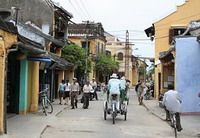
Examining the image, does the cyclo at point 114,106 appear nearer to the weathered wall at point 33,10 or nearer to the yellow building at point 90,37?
the weathered wall at point 33,10

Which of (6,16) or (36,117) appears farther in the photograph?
(36,117)

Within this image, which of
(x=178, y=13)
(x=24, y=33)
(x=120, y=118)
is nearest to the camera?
(x=120, y=118)

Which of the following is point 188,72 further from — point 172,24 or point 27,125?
point 172,24

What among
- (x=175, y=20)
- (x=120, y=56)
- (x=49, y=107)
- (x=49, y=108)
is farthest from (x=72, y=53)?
(x=120, y=56)

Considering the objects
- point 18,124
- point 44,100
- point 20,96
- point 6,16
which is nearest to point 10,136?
point 18,124

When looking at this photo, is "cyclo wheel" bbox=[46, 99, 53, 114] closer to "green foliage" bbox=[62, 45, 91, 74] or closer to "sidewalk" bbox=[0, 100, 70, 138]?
"sidewalk" bbox=[0, 100, 70, 138]

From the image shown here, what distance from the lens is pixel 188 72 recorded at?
23.1 metres

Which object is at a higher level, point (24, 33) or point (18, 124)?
point (24, 33)

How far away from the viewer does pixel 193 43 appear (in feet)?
74.9

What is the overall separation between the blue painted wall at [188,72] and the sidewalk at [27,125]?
642 cm

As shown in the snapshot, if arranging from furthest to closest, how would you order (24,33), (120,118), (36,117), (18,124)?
(24,33) → (120,118) → (36,117) → (18,124)

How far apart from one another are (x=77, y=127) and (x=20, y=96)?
439cm

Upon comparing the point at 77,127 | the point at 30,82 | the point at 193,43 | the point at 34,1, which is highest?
the point at 34,1

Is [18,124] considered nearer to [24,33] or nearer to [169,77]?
[24,33]
